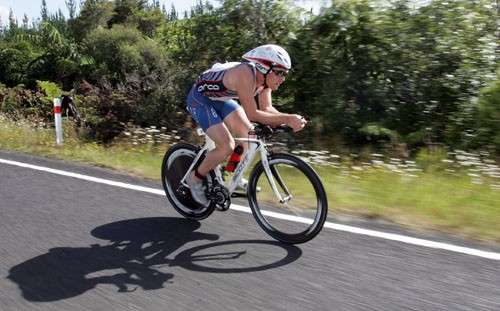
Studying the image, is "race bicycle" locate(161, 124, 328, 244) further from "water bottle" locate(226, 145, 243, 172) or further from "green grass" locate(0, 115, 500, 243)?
"green grass" locate(0, 115, 500, 243)

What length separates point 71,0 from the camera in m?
92.1

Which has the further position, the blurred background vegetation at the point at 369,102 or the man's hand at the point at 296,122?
the blurred background vegetation at the point at 369,102

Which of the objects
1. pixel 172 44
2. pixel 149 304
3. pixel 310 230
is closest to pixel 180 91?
pixel 172 44

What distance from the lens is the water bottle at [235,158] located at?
4559 mm

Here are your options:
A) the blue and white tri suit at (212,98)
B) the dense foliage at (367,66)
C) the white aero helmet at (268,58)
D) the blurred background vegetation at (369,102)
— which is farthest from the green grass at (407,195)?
the dense foliage at (367,66)

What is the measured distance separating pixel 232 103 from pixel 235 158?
57 centimetres

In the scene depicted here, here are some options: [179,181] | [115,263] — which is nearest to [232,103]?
[179,181]

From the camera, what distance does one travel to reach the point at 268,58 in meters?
4.01

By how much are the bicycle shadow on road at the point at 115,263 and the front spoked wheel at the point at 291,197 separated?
0.66 ft

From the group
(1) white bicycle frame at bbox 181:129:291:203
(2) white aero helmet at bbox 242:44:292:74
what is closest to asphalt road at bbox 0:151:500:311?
(1) white bicycle frame at bbox 181:129:291:203

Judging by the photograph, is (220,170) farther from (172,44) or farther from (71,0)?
(71,0)

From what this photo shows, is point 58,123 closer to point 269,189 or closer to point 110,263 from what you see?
point 110,263

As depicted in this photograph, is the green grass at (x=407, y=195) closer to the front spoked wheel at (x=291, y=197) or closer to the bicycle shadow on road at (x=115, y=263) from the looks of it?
the front spoked wheel at (x=291, y=197)

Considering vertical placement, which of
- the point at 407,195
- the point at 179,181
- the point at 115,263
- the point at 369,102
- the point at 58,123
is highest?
the point at 369,102
